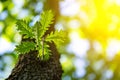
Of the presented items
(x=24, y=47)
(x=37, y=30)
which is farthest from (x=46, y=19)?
(x=24, y=47)

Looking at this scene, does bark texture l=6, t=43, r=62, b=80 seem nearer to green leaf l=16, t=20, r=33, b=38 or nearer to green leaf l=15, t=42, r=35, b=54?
green leaf l=15, t=42, r=35, b=54

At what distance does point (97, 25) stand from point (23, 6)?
1.91m

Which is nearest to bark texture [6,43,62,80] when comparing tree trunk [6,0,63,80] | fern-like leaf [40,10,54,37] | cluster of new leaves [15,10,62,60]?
tree trunk [6,0,63,80]

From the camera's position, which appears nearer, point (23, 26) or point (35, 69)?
point (23, 26)

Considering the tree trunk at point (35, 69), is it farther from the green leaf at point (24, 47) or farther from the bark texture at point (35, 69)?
the green leaf at point (24, 47)

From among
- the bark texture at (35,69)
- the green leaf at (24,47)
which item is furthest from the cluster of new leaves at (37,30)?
the bark texture at (35,69)

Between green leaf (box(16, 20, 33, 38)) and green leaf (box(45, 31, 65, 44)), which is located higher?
green leaf (box(16, 20, 33, 38))

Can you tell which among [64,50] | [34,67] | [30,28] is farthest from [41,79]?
[64,50]

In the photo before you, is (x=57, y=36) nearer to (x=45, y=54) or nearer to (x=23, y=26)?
(x=45, y=54)

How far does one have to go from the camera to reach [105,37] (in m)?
5.96

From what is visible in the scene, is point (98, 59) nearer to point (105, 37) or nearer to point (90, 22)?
point (105, 37)

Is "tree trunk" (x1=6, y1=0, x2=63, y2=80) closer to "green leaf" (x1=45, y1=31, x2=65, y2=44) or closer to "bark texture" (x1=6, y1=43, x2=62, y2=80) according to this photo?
"bark texture" (x1=6, y1=43, x2=62, y2=80)

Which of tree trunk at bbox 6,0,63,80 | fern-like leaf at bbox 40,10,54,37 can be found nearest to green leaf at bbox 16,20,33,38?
fern-like leaf at bbox 40,10,54,37

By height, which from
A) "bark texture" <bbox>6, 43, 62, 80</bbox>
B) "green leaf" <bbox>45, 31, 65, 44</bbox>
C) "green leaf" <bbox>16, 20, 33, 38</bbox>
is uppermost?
"green leaf" <bbox>16, 20, 33, 38</bbox>
